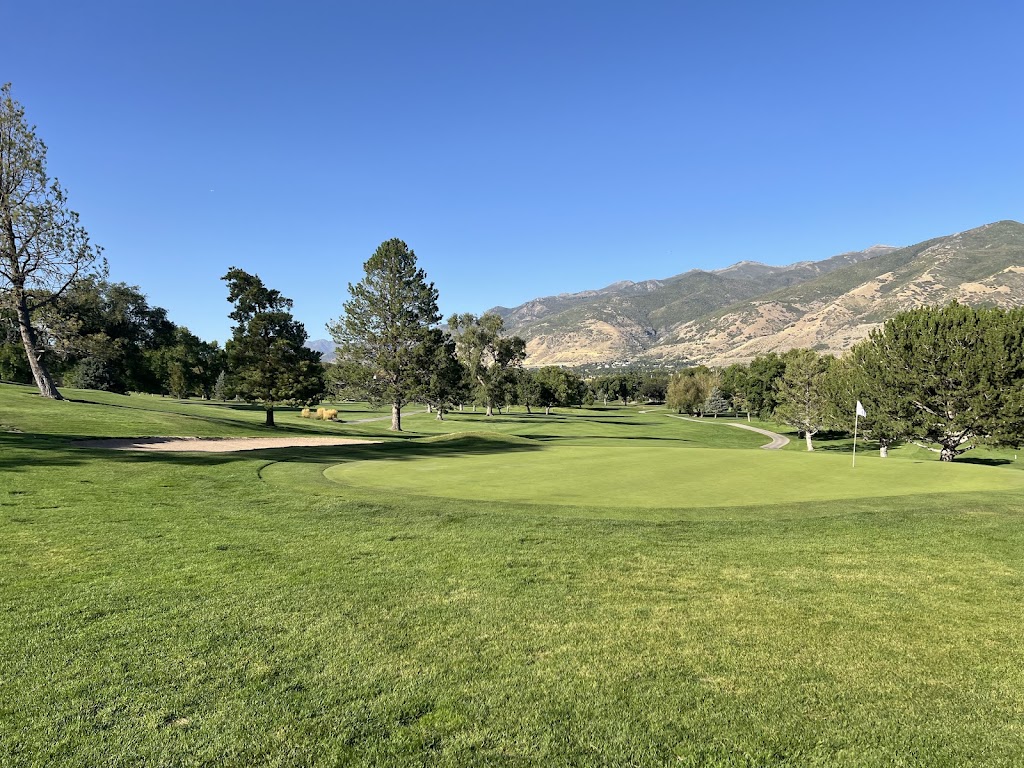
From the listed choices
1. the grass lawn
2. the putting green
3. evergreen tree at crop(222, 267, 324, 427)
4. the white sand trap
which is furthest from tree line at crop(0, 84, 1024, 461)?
the grass lawn

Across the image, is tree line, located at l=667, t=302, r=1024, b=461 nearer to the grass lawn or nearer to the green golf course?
the green golf course

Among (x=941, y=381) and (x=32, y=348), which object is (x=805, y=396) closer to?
(x=941, y=381)

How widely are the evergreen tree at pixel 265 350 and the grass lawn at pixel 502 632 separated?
99.0ft

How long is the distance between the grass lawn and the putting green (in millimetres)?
1438

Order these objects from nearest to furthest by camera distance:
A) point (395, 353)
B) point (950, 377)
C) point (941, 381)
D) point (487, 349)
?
1. point (950, 377)
2. point (941, 381)
3. point (395, 353)
4. point (487, 349)

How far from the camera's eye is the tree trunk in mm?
33812

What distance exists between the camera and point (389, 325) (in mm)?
51656

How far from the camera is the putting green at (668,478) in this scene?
13.8 meters

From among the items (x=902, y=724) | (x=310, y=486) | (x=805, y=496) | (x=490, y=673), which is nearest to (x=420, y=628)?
(x=490, y=673)

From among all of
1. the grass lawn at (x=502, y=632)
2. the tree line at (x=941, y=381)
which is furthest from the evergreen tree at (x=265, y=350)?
the tree line at (x=941, y=381)

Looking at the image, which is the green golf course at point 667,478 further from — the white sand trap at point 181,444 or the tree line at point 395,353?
the tree line at point 395,353

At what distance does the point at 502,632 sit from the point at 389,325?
159 feet

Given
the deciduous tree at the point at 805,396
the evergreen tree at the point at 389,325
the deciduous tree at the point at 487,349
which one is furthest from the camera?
the deciduous tree at the point at 487,349

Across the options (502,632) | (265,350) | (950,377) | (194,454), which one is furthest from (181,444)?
(950,377)
